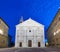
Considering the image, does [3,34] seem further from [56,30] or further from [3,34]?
[56,30]

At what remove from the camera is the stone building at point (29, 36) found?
64.3 metres

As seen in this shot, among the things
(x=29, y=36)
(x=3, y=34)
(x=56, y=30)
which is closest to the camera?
(x=56, y=30)

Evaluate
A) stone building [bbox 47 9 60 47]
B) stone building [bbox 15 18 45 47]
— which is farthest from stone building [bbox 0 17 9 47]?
stone building [bbox 47 9 60 47]

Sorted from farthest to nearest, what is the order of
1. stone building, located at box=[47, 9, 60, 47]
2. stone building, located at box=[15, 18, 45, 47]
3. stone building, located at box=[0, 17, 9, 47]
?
stone building, located at box=[15, 18, 45, 47] < stone building, located at box=[0, 17, 9, 47] < stone building, located at box=[47, 9, 60, 47]

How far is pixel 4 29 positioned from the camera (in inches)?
2377

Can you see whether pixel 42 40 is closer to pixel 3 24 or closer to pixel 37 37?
pixel 37 37

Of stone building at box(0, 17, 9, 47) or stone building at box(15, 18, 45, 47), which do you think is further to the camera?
stone building at box(15, 18, 45, 47)

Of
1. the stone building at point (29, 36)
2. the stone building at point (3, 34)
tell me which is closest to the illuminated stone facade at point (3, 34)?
the stone building at point (3, 34)

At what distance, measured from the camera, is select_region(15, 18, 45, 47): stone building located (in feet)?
211

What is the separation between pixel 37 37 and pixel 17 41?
27.5 ft

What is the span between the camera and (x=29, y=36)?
65.4 m

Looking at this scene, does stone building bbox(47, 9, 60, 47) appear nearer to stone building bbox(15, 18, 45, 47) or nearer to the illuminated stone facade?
stone building bbox(15, 18, 45, 47)

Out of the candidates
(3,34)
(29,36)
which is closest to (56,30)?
(29,36)

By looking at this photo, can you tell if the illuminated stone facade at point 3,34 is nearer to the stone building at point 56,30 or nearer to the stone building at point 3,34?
the stone building at point 3,34
